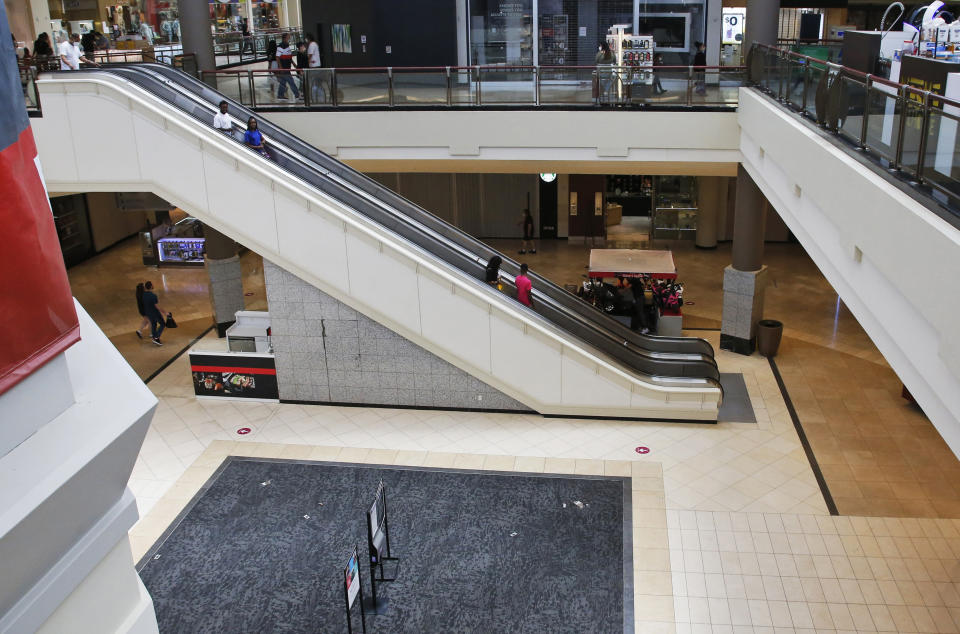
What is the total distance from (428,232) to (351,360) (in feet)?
7.60

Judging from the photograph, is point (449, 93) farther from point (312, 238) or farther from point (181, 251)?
point (181, 251)

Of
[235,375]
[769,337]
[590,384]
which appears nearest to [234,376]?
[235,375]

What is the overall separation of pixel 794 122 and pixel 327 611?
6955 millimetres

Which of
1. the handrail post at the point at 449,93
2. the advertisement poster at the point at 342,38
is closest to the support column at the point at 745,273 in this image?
the handrail post at the point at 449,93

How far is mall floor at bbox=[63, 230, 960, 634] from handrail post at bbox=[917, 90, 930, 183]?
434 centimetres

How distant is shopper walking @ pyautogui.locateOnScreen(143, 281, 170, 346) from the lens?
49.6ft

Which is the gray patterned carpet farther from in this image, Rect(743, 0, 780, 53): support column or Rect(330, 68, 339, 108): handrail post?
Rect(743, 0, 780, 53): support column

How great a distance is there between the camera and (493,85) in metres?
14.4

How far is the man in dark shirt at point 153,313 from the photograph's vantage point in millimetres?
15117

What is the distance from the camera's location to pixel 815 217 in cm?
829

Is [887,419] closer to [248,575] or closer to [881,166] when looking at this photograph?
[881,166]

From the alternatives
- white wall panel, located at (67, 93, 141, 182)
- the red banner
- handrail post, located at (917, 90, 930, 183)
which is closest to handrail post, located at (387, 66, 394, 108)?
white wall panel, located at (67, 93, 141, 182)

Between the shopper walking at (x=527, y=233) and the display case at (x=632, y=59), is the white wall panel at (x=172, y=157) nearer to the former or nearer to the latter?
the display case at (x=632, y=59)

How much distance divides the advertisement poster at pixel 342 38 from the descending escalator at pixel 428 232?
624 cm
